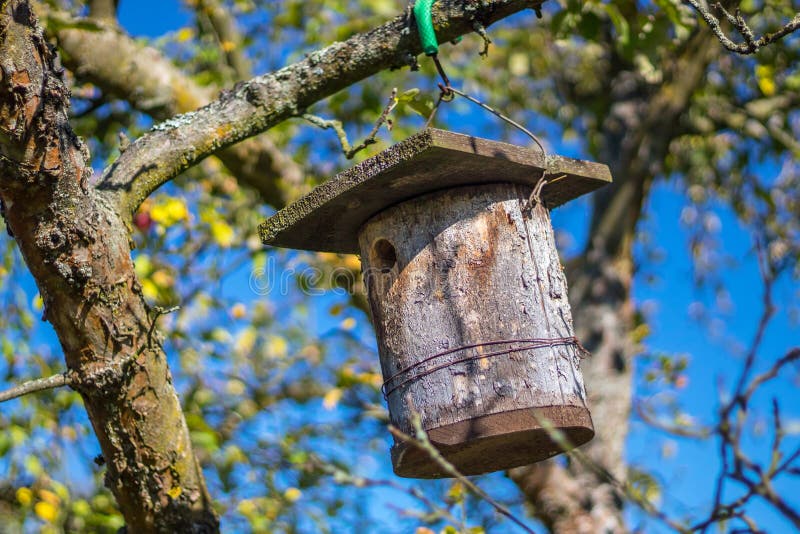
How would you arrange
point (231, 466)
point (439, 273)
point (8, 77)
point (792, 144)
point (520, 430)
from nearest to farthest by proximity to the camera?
1. point (8, 77)
2. point (520, 430)
3. point (439, 273)
4. point (231, 466)
5. point (792, 144)

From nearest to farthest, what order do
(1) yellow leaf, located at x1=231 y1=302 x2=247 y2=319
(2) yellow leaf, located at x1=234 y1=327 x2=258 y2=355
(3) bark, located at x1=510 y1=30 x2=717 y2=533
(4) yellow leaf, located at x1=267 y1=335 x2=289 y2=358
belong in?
1. (3) bark, located at x1=510 y1=30 x2=717 y2=533
2. (1) yellow leaf, located at x1=231 y1=302 x2=247 y2=319
3. (2) yellow leaf, located at x1=234 y1=327 x2=258 y2=355
4. (4) yellow leaf, located at x1=267 y1=335 x2=289 y2=358

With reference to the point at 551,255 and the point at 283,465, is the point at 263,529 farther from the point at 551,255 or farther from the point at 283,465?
the point at 551,255

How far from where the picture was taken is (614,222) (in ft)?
18.9

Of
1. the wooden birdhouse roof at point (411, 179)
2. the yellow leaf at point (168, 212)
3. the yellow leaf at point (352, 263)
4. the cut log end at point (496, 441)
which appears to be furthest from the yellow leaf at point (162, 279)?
the cut log end at point (496, 441)

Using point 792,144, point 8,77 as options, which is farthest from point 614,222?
point 8,77

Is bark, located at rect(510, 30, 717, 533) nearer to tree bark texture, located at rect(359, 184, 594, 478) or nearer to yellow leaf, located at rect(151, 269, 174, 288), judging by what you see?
yellow leaf, located at rect(151, 269, 174, 288)

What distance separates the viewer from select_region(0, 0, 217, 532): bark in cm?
202

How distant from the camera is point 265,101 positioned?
2.55 meters

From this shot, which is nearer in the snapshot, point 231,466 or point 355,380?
point 355,380

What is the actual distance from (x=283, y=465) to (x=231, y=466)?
1.39 ft

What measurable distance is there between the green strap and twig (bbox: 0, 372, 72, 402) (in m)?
1.25

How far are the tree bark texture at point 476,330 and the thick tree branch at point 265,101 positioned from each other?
1.35ft

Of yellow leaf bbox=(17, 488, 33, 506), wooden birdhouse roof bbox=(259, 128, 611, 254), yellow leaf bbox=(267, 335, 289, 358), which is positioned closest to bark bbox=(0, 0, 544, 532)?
wooden birdhouse roof bbox=(259, 128, 611, 254)

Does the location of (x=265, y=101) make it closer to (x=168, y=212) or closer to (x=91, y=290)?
(x=91, y=290)
